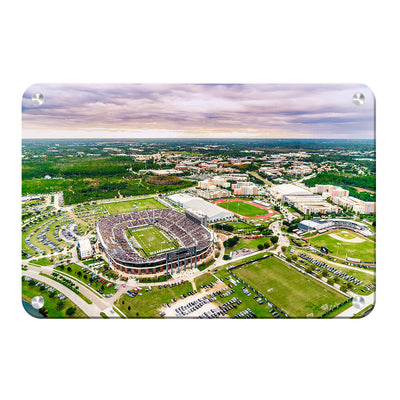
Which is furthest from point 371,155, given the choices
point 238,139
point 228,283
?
point 228,283

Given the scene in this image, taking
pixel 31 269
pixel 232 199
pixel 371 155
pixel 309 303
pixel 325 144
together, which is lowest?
pixel 309 303

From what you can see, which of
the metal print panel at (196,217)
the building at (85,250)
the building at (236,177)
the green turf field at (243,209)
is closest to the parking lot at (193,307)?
the metal print panel at (196,217)

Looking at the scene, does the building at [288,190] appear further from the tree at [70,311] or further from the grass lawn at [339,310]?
the tree at [70,311]

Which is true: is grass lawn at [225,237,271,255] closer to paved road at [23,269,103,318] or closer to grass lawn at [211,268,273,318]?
grass lawn at [211,268,273,318]

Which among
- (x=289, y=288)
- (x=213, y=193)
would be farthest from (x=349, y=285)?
(x=213, y=193)

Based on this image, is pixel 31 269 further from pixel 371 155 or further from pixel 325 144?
pixel 325 144
